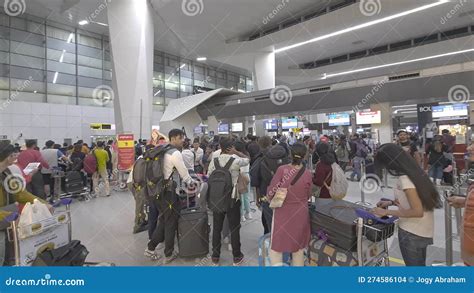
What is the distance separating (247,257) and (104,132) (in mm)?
18671

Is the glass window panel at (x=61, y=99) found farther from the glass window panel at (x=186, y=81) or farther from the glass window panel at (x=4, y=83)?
the glass window panel at (x=186, y=81)

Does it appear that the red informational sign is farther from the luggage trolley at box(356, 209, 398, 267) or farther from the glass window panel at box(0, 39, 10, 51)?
the glass window panel at box(0, 39, 10, 51)

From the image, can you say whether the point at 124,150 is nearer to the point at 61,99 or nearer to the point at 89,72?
the point at 61,99

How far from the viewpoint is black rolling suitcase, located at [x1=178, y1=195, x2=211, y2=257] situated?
11.6ft

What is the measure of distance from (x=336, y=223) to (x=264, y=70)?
59.0 feet

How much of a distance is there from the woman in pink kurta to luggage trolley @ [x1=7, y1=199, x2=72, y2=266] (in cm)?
191

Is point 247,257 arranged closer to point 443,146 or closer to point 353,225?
point 353,225

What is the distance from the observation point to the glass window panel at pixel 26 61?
669 inches

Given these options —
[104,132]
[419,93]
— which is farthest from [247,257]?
[104,132]

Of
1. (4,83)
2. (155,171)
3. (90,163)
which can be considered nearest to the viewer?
(155,171)

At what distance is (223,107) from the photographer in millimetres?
16297

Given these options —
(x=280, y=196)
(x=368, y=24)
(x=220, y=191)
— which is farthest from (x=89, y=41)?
(x=280, y=196)

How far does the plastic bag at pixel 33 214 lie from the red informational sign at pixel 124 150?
6661 mm

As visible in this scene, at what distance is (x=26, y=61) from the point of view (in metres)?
17.5
